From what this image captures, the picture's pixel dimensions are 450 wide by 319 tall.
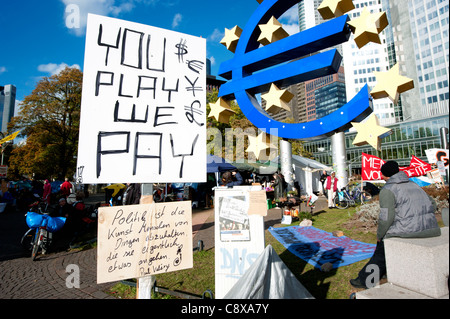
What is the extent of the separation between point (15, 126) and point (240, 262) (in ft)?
93.0

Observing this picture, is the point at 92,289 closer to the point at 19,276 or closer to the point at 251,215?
the point at 19,276

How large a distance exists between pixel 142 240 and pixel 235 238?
126 cm

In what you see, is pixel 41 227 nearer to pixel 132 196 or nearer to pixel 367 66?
pixel 132 196

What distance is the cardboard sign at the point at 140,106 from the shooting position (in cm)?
210

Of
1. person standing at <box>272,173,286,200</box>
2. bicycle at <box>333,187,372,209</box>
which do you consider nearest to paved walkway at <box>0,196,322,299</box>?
person standing at <box>272,173,286,200</box>

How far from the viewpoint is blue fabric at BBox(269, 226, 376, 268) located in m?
4.35

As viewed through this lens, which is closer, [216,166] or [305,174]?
[216,166]

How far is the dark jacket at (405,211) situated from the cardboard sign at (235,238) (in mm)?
1404

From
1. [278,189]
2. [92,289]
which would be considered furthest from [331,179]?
[92,289]

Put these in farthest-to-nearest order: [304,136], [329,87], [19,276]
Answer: [329,87] → [304,136] → [19,276]

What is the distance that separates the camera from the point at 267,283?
2291 millimetres

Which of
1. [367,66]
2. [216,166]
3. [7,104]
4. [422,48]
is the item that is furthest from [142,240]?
[7,104]

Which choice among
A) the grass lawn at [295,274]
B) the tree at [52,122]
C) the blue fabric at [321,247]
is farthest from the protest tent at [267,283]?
the tree at [52,122]

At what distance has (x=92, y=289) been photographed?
389 cm
